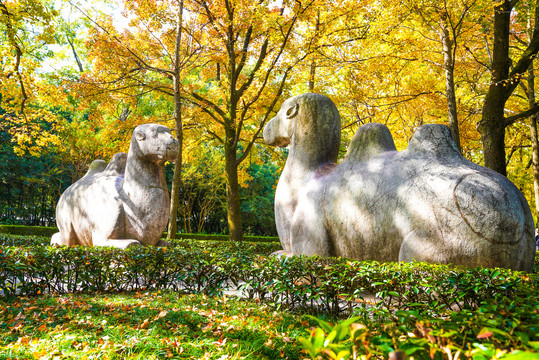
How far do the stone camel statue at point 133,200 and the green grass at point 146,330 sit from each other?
2.04 meters

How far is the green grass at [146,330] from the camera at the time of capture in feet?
8.41

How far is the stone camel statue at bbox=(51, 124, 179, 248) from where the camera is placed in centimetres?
614

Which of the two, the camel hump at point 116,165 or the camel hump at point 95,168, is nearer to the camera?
the camel hump at point 116,165

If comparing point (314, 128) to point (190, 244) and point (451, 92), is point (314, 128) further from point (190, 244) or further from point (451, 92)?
point (451, 92)

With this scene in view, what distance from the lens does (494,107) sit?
7539mm

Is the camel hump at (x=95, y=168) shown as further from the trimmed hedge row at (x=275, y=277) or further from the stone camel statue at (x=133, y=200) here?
the trimmed hedge row at (x=275, y=277)

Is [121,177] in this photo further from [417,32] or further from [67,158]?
[67,158]

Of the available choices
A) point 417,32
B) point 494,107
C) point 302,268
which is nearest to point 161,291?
point 302,268

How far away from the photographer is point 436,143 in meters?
4.27

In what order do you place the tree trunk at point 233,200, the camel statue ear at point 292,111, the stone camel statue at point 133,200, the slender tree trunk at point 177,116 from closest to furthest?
the camel statue ear at point 292,111
the stone camel statue at point 133,200
the slender tree trunk at point 177,116
the tree trunk at point 233,200

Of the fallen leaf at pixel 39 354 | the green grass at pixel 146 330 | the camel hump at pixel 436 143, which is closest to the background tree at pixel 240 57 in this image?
the camel hump at pixel 436 143

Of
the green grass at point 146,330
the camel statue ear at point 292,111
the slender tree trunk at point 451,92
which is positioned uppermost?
the slender tree trunk at point 451,92

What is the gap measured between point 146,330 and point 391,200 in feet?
9.16

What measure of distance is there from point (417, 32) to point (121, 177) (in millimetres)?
9082
